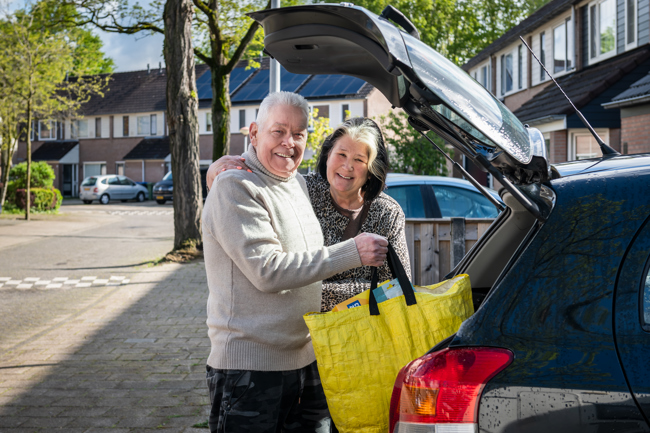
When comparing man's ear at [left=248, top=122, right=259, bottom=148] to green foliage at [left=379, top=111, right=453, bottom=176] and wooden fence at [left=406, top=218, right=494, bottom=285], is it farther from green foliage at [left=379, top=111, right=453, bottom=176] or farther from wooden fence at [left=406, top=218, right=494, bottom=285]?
green foliage at [left=379, top=111, right=453, bottom=176]

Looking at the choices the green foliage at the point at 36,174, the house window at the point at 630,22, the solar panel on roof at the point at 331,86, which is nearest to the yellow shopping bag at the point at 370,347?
the house window at the point at 630,22

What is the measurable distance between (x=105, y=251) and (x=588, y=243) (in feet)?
47.3

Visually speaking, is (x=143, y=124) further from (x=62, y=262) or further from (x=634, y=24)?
(x=634, y=24)

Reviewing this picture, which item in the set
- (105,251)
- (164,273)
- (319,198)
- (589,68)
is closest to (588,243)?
(319,198)

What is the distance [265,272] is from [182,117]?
1092cm

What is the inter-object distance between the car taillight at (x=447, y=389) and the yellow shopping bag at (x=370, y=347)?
258mm

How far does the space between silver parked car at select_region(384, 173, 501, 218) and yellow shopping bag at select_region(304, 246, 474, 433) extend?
17.8ft

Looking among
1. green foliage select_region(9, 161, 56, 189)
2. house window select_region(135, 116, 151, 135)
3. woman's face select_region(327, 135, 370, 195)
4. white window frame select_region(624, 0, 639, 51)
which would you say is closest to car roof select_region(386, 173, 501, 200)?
woman's face select_region(327, 135, 370, 195)

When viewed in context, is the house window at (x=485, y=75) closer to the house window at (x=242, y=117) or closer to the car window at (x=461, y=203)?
the house window at (x=242, y=117)

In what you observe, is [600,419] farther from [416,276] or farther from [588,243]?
[416,276]

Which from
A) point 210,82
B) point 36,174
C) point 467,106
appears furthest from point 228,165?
point 210,82

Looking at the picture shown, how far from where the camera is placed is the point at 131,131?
50062 mm

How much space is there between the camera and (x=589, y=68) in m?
19.8

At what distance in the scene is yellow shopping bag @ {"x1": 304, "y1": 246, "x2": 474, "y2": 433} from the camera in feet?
7.06
